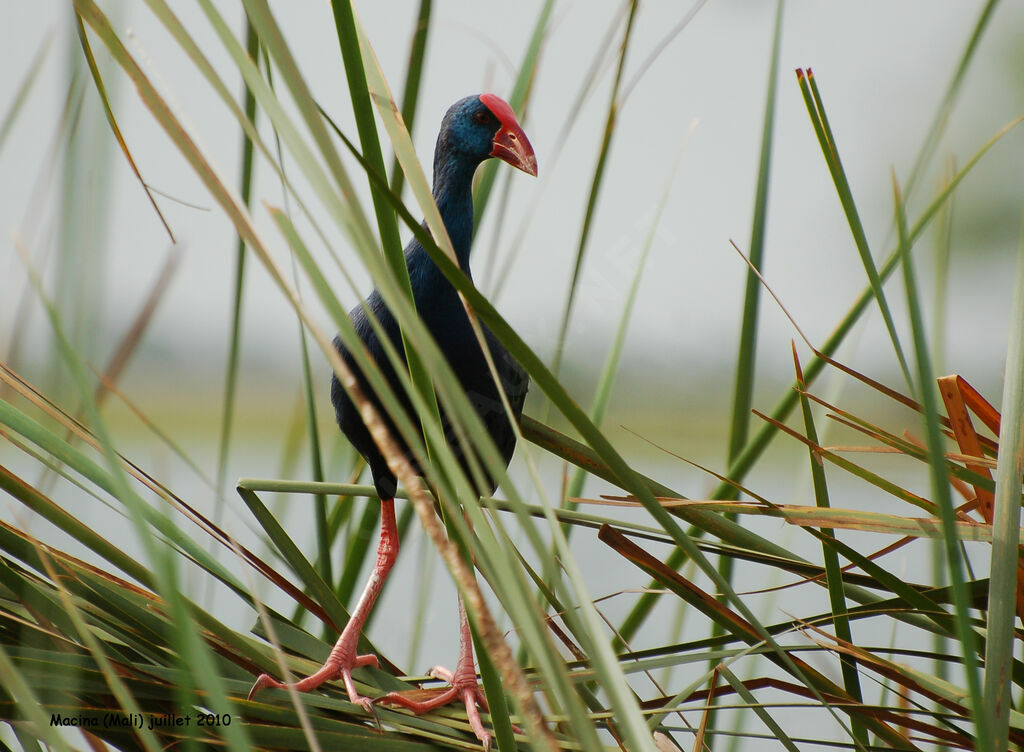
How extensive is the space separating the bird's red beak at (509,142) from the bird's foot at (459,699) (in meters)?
0.44

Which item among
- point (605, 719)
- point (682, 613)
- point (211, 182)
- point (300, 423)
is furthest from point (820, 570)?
point (300, 423)

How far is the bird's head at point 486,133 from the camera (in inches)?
27.4

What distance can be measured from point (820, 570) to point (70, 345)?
1.27ft

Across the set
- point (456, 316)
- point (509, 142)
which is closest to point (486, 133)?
point (509, 142)

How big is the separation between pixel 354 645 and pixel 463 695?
10 cm

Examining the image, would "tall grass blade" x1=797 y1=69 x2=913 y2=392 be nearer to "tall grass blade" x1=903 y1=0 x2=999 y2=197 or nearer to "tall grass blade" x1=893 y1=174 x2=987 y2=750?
"tall grass blade" x1=893 y1=174 x2=987 y2=750

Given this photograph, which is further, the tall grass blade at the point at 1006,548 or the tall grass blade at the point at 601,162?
the tall grass blade at the point at 601,162

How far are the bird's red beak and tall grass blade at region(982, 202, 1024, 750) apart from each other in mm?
445

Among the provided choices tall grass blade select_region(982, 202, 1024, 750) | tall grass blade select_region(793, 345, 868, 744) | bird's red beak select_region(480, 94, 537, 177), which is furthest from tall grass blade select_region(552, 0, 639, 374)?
tall grass blade select_region(982, 202, 1024, 750)

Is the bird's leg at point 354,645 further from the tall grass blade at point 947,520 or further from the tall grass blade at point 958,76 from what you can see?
the tall grass blade at point 958,76

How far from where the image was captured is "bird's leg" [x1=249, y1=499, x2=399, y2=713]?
1.52 feet

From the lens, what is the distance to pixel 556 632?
1.74 ft

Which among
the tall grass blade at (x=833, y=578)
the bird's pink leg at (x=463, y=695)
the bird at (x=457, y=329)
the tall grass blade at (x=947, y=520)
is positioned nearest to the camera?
the tall grass blade at (x=947, y=520)

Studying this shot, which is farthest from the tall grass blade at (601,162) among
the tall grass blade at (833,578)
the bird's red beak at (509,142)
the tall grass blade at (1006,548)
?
the tall grass blade at (1006,548)
